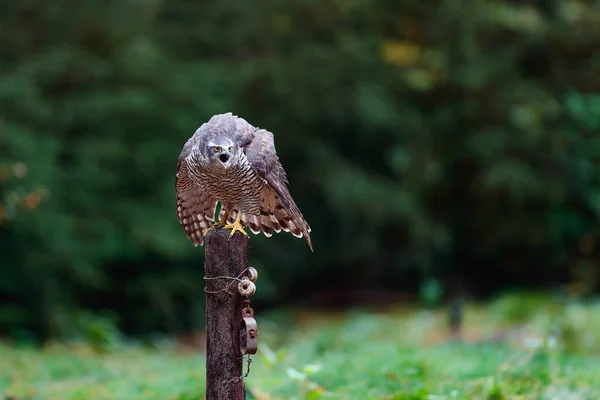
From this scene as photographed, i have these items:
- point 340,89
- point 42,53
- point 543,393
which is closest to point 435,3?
point 340,89

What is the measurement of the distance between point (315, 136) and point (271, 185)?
283 inches

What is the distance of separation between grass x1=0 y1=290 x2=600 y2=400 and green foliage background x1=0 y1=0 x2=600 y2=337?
3.95 ft

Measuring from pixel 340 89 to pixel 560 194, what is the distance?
10.8 ft

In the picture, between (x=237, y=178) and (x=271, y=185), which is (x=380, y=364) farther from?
(x=237, y=178)

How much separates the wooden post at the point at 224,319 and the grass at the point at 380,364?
3.04ft

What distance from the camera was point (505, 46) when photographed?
10.9 meters

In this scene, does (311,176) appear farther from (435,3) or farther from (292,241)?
(435,3)

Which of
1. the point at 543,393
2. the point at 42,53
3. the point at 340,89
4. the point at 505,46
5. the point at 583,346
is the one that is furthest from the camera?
the point at 505,46

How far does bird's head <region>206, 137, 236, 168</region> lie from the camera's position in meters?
3.33

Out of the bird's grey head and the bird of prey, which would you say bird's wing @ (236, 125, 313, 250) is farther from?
the bird's grey head

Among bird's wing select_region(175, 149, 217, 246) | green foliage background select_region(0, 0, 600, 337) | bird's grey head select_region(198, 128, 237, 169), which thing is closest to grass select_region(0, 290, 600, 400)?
bird's wing select_region(175, 149, 217, 246)

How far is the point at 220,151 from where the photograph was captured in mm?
3330

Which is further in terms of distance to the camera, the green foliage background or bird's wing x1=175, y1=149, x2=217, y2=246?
the green foliage background

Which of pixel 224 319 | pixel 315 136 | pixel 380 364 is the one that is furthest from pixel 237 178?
pixel 315 136
